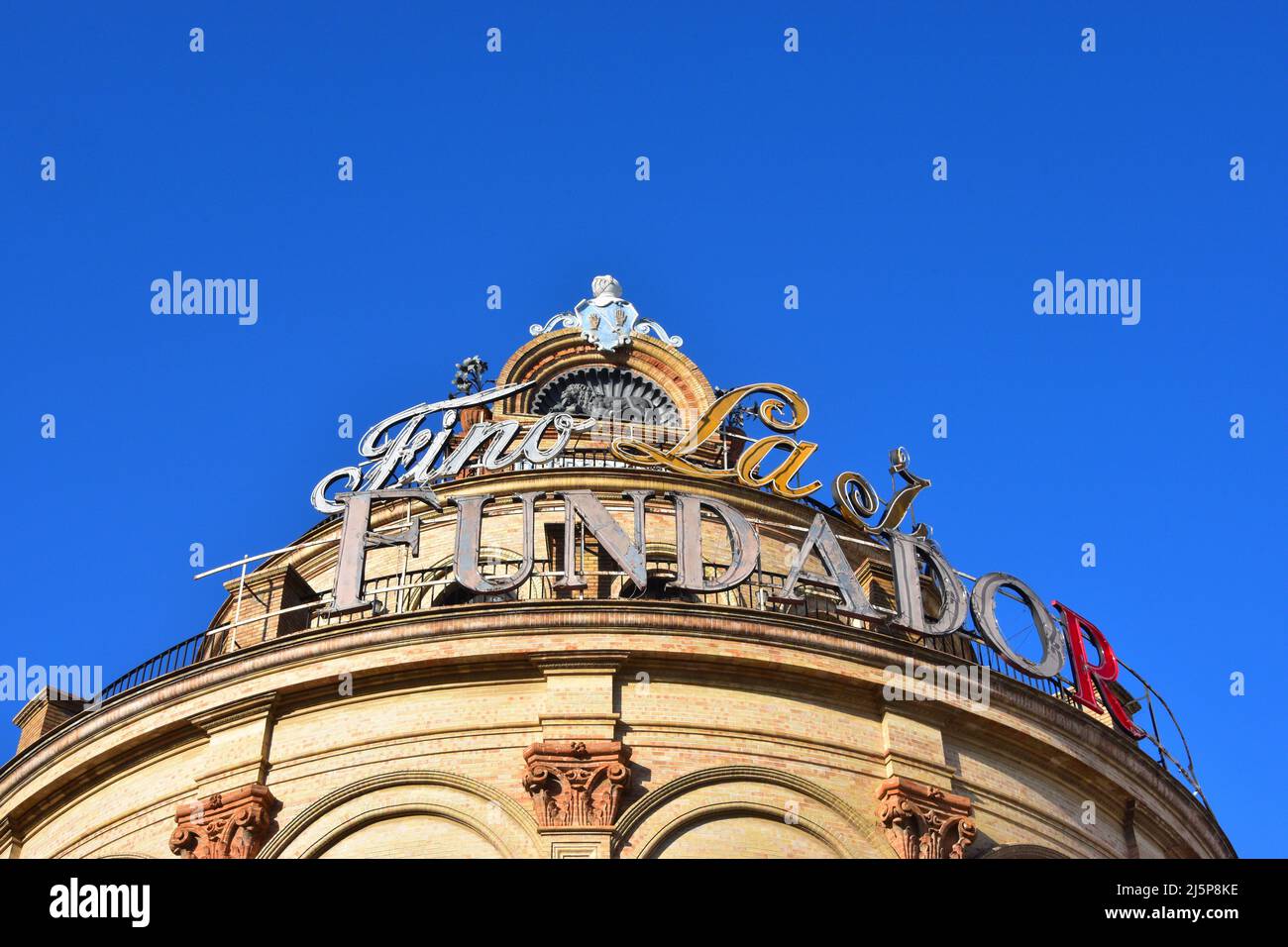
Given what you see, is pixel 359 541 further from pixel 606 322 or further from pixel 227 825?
pixel 606 322

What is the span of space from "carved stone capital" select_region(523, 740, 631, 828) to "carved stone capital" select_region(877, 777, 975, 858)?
14.5 feet

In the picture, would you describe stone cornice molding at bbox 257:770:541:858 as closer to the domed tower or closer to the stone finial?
the domed tower

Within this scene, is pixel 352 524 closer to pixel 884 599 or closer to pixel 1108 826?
pixel 884 599

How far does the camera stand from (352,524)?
36.0 meters

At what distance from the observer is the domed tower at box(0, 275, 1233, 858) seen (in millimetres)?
32188

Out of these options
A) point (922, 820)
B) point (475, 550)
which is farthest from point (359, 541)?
point (922, 820)

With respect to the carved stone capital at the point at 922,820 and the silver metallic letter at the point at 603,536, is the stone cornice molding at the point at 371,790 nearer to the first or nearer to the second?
the silver metallic letter at the point at 603,536

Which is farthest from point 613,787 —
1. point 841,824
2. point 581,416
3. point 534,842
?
point 581,416

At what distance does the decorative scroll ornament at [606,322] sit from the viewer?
49.0m

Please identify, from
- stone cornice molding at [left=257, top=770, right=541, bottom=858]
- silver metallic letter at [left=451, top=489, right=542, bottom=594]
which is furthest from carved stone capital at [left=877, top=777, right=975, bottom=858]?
silver metallic letter at [left=451, top=489, right=542, bottom=594]

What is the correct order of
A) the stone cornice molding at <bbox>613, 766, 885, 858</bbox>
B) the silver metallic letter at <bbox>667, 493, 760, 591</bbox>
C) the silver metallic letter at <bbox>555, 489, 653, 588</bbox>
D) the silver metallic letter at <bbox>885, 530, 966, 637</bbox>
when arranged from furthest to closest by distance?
the silver metallic letter at <bbox>885, 530, 966, 637</bbox>
the silver metallic letter at <bbox>555, 489, 653, 588</bbox>
the silver metallic letter at <bbox>667, 493, 760, 591</bbox>
the stone cornice molding at <bbox>613, 766, 885, 858</bbox>

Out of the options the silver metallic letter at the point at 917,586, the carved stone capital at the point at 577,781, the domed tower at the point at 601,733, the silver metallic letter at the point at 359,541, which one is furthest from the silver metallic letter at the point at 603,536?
the silver metallic letter at the point at 917,586

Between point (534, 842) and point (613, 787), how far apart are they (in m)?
1.52
